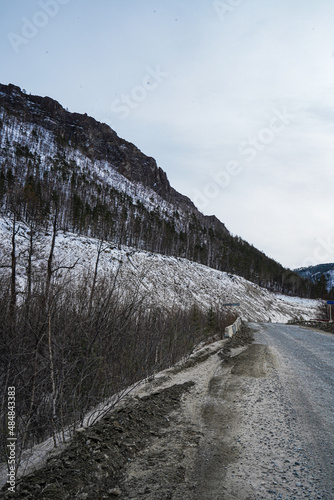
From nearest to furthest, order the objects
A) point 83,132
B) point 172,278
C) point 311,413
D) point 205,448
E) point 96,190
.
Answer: point 205,448 < point 311,413 < point 172,278 < point 96,190 < point 83,132

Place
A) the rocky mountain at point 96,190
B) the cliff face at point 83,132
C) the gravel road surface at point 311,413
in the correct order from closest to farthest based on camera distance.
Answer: the gravel road surface at point 311,413
the rocky mountain at point 96,190
the cliff face at point 83,132

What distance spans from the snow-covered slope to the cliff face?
10604 centimetres

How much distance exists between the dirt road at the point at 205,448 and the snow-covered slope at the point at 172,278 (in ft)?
96.6

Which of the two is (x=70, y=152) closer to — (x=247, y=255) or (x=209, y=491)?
(x=247, y=255)

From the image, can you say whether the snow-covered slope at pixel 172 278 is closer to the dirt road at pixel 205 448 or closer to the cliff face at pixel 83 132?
the dirt road at pixel 205 448

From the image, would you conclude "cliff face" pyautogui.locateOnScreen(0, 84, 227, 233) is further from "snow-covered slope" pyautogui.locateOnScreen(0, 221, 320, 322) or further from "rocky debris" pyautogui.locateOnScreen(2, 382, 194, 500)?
"rocky debris" pyautogui.locateOnScreen(2, 382, 194, 500)

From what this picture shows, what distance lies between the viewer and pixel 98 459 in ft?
10.6

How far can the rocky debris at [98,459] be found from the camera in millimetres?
2710

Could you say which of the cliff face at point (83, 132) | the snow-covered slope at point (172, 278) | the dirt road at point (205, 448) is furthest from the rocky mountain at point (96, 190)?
the dirt road at point (205, 448)

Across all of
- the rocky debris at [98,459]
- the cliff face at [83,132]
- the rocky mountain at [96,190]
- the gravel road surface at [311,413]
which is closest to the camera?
the rocky debris at [98,459]

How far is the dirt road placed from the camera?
280 centimetres

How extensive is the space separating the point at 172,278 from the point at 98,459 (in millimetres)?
50925

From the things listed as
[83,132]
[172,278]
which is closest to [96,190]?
[172,278]

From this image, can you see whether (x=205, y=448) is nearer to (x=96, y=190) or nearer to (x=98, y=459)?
(x=98, y=459)
